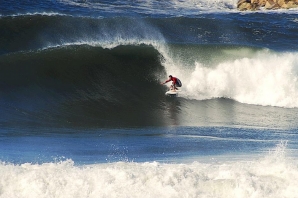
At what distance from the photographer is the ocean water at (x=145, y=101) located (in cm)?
1024

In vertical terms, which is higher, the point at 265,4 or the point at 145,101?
the point at 265,4

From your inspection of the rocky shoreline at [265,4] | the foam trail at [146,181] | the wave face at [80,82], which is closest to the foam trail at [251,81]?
the wave face at [80,82]

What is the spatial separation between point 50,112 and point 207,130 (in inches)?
183

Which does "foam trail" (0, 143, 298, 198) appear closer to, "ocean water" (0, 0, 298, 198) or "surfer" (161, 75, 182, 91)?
"ocean water" (0, 0, 298, 198)

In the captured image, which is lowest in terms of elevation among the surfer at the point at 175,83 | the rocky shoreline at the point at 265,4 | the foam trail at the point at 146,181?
the foam trail at the point at 146,181

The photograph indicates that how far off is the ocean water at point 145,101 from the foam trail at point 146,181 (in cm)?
2

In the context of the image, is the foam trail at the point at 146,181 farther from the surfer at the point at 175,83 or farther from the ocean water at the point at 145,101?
the surfer at the point at 175,83

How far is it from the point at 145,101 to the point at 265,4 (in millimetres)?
18451

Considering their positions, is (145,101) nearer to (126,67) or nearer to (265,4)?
(126,67)

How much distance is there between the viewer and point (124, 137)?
47.4ft

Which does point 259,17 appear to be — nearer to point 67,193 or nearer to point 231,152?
point 231,152

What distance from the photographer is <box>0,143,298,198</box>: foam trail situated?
32.6 ft

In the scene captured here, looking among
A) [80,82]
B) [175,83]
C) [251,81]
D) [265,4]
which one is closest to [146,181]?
[175,83]

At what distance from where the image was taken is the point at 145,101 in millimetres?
19469
